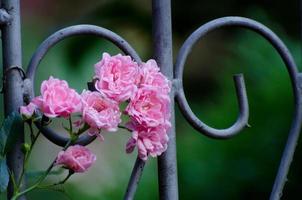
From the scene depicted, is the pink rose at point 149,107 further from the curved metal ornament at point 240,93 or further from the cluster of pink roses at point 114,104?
the curved metal ornament at point 240,93

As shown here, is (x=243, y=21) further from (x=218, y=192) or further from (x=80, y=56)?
(x=80, y=56)

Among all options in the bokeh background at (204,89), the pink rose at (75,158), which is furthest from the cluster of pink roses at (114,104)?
the bokeh background at (204,89)

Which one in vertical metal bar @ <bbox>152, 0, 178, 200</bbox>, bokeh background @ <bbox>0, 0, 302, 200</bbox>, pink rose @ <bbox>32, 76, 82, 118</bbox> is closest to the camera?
pink rose @ <bbox>32, 76, 82, 118</bbox>

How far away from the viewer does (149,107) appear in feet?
Result: 3.02

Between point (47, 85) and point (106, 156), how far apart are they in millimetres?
1116

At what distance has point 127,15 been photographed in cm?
245

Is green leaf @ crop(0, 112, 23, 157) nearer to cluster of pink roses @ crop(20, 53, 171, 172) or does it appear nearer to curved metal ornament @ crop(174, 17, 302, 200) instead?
cluster of pink roses @ crop(20, 53, 171, 172)

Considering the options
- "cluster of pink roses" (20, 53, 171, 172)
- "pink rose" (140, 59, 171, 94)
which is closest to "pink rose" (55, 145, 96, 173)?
"cluster of pink roses" (20, 53, 171, 172)

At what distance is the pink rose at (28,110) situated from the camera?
885mm

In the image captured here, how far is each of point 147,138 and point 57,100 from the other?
134mm

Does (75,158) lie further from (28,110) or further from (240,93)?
(240,93)

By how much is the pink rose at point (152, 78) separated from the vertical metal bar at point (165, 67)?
0.10m

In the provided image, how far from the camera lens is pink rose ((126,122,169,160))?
0.92 meters

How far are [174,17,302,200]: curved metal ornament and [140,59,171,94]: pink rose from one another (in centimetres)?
10
